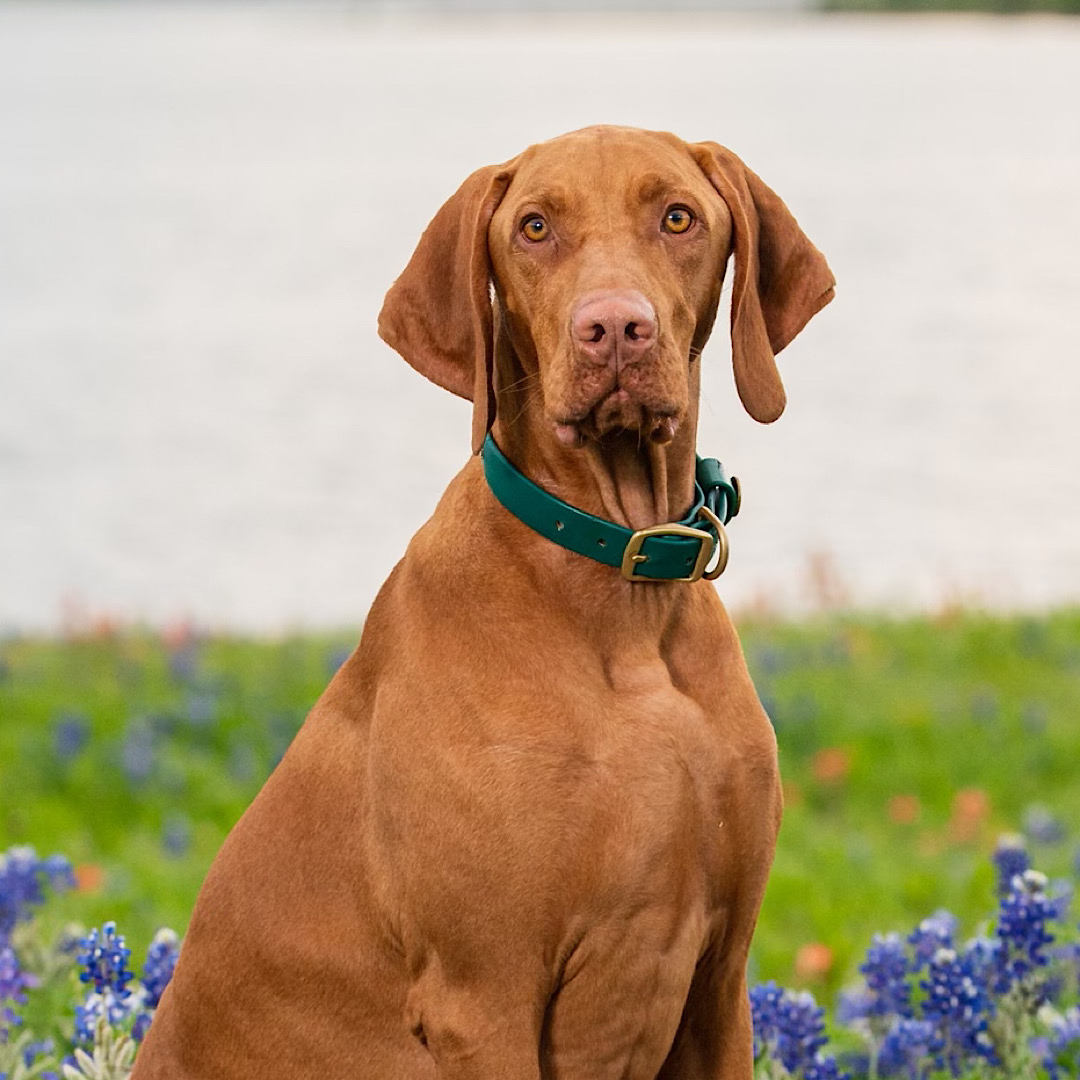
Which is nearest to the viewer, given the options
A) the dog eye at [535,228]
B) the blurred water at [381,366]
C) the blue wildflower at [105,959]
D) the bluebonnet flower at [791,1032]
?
the dog eye at [535,228]

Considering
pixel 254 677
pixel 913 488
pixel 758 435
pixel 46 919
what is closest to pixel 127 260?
pixel 758 435

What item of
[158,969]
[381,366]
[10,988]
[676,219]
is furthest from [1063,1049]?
[381,366]

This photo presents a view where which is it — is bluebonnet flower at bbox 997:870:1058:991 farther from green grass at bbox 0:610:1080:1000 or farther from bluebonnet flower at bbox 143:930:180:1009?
bluebonnet flower at bbox 143:930:180:1009

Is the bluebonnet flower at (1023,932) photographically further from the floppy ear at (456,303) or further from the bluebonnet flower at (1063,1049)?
the floppy ear at (456,303)

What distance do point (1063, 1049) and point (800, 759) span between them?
3.03 meters

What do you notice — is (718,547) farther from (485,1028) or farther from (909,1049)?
(909,1049)

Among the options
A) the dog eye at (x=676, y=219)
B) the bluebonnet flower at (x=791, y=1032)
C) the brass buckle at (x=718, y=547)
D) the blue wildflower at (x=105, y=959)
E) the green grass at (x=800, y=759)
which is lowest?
the green grass at (x=800, y=759)

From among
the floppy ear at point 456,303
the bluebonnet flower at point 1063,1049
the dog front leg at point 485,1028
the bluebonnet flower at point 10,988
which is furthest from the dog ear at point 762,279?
the bluebonnet flower at point 10,988

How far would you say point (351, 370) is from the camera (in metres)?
16.6

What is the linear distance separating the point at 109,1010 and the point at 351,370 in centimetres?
1297

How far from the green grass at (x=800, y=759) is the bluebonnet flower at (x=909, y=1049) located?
981 millimetres

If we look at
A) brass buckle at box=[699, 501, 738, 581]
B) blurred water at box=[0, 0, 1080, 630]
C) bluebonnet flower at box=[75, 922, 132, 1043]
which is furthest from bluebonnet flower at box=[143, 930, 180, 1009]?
blurred water at box=[0, 0, 1080, 630]

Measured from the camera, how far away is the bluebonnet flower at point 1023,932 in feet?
13.1

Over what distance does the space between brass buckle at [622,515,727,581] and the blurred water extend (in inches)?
239
